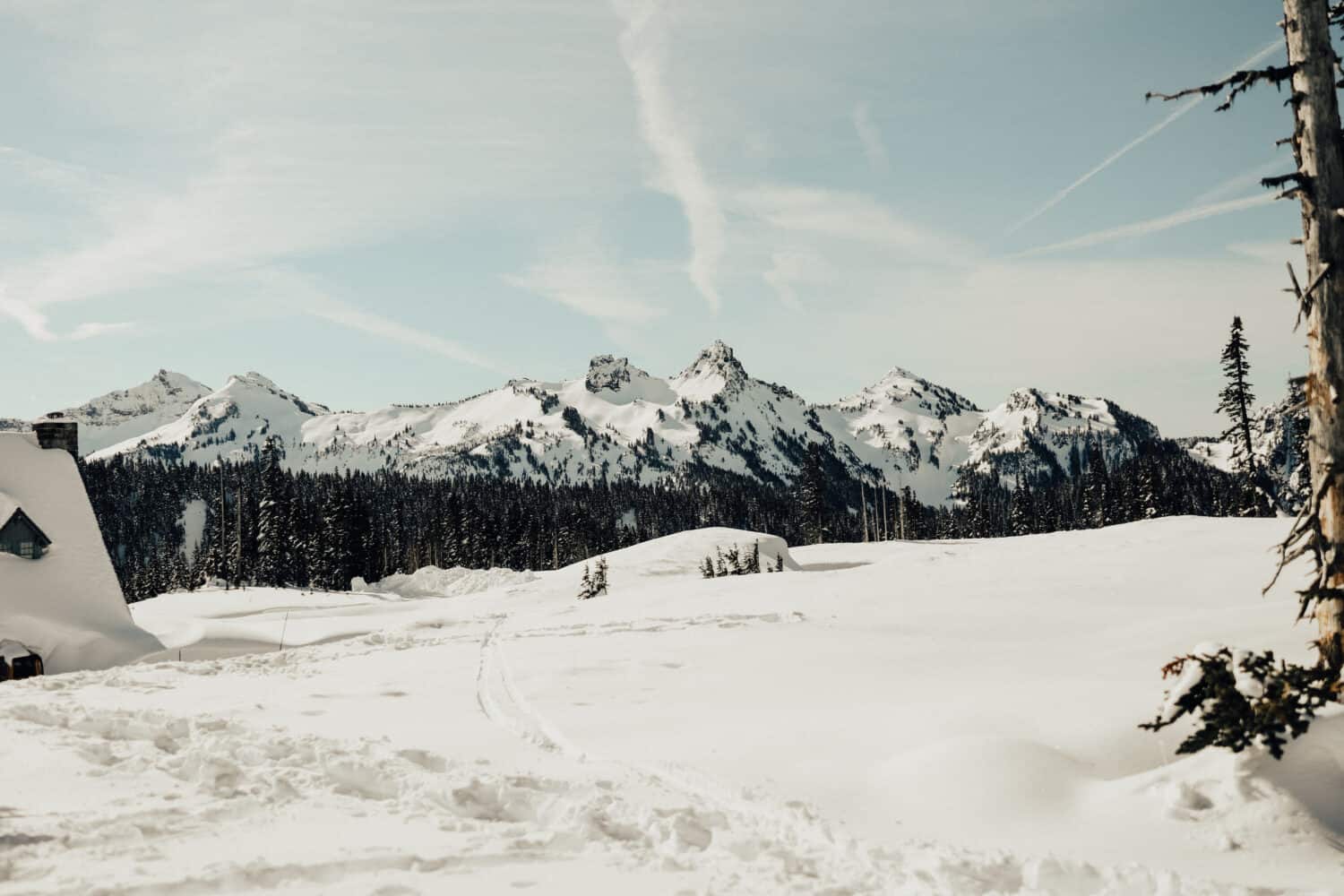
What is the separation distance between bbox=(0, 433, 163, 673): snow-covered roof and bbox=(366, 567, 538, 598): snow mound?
3529 centimetres

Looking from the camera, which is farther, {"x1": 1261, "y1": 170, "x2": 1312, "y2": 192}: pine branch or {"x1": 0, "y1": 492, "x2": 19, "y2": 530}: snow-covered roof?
{"x1": 0, "y1": 492, "x2": 19, "y2": 530}: snow-covered roof

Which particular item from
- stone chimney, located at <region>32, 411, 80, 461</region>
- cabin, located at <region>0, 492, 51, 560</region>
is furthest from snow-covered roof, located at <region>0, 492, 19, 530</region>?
stone chimney, located at <region>32, 411, 80, 461</region>

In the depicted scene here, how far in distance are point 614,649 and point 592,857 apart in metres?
12.0

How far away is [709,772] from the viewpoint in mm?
7977

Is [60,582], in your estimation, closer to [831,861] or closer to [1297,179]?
[831,861]

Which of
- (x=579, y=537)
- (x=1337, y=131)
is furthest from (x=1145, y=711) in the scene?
(x=579, y=537)

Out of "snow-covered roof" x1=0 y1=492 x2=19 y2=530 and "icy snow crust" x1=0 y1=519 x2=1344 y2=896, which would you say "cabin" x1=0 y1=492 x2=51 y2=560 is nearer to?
"snow-covered roof" x1=0 y1=492 x2=19 y2=530

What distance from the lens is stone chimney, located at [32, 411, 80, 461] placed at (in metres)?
34.7

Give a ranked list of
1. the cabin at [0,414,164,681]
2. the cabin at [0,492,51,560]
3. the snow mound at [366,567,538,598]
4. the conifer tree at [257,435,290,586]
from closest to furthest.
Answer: the cabin at [0,414,164,681]
the cabin at [0,492,51,560]
the snow mound at [366,567,538,598]
the conifer tree at [257,435,290,586]

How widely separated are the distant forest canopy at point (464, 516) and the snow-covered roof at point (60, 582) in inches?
1792

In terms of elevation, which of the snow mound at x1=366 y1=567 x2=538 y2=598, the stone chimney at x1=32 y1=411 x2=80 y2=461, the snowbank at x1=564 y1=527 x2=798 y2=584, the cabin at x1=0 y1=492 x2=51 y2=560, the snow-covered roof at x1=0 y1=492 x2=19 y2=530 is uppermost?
the stone chimney at x1=32 y1=411 x2=80 y2=461

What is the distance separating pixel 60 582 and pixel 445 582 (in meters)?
46.8

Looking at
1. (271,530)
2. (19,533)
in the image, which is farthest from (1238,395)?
(271,530)

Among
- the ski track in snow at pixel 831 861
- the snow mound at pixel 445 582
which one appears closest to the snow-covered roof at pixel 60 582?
the ski track in snow at pixel 831 861
